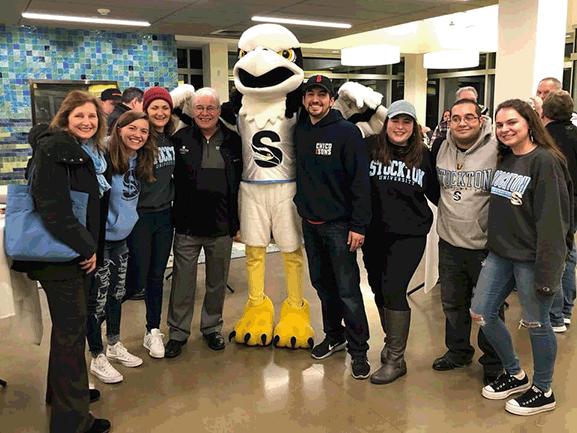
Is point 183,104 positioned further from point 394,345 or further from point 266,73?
point 394,345

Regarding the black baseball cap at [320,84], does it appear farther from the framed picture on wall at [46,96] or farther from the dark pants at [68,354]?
the framed picture on wall at [46,96]

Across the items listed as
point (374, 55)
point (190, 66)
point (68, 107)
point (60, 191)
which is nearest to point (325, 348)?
point (60, 191)

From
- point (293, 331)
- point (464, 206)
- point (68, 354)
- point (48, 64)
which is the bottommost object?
point (293, 331)

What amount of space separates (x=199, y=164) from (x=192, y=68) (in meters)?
7.59

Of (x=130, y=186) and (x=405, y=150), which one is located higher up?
(x=405, y=150)

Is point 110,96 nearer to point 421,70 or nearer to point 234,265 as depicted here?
point 234,265

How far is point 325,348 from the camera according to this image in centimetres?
299

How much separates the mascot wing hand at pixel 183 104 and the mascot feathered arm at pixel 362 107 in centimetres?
84

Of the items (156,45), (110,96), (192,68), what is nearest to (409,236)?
(110,96)

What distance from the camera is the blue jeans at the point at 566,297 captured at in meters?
3.23

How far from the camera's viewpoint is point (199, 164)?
2.93 m

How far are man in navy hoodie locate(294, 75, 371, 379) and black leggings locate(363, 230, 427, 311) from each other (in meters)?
0.09

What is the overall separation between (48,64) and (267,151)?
5.73 metres

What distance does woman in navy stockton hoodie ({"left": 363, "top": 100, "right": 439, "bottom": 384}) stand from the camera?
2562 millimetres
